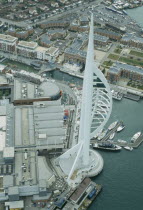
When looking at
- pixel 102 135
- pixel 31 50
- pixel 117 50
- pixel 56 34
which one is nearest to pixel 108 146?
pixel 102 135

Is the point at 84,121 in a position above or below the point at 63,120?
above

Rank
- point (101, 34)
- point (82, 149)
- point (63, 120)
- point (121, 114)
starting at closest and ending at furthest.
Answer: point (82, 149), point (63, 120), point (121, 114), point (101, 34)

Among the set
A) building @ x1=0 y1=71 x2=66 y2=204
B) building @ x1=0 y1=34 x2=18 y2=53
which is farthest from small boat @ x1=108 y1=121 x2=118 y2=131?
building @ x1=0 y1=34 x2=18 y2=53

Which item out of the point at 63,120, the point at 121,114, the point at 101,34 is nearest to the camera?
the point at 63,120

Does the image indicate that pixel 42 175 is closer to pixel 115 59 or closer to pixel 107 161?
pixel 107 161

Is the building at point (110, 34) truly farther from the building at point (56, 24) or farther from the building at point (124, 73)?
the building at point (124, 73)

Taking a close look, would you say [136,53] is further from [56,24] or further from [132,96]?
[56,24]

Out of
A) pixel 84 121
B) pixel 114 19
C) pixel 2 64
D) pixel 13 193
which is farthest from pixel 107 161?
pixel 114 19
